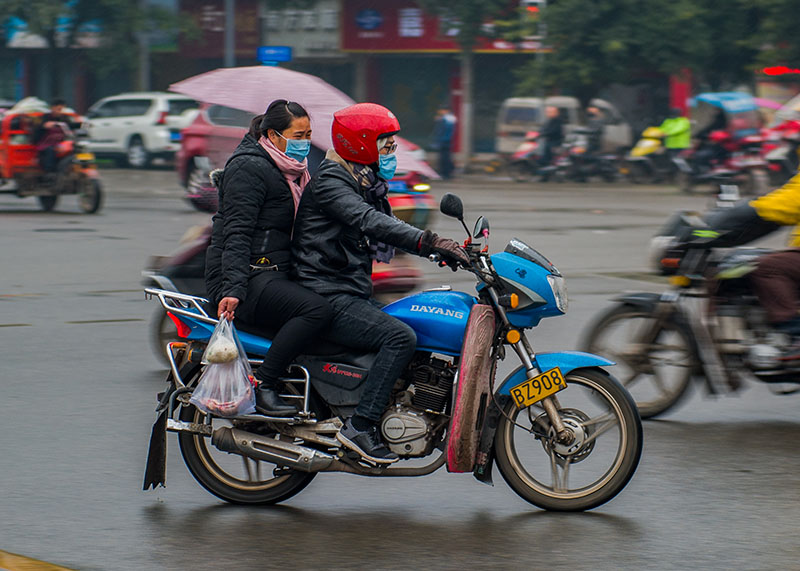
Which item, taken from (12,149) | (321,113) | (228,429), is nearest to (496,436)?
(228,429)

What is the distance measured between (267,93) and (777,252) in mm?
5205

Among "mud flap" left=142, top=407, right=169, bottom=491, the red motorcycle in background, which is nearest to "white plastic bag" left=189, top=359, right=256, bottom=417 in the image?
"mud flap" left=142, top=407, right=169, bottom=491

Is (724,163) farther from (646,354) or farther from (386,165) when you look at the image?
(386,165)

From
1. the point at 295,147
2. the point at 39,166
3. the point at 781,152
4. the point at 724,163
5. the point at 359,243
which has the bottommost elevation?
the point at 724,163

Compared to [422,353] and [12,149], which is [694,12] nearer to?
[12,149]

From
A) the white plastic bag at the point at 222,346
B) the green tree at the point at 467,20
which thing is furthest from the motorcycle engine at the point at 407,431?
the green tree at the point at 467,20

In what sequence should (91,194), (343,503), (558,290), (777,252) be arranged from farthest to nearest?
(91,194) < (777,252) < (343,503) < (558,290)

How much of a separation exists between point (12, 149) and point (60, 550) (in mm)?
15786

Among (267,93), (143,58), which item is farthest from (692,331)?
(143,58)

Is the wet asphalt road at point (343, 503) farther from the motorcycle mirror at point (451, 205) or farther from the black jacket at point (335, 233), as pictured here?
the motorcycle mirror at point (451, 205)

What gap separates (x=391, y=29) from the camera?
40.6m

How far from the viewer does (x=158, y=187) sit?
27031 mm

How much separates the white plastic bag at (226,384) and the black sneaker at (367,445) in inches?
15.5

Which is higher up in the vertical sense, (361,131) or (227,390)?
(361,131)
